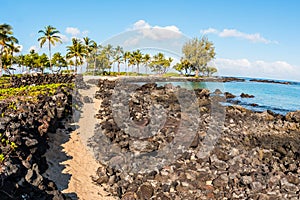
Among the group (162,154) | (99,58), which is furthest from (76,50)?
(162,154)

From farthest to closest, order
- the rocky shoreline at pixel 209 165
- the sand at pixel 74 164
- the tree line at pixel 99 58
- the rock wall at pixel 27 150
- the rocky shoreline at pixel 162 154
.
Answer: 1. the tree line at pixel 99 58
2. the rocky shoreline at pixel 209 165
3. the sand at pixel 74 164
4. the rocky shoreline at pixel 162 154
5. the rock wall at pixel 27 150

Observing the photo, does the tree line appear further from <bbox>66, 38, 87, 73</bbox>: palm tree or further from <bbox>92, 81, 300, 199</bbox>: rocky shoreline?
<bbox>92, 81, 300, 199</bbox>: rocky shoreline

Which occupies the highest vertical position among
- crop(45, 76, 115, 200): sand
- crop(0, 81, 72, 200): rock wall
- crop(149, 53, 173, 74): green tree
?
crop(149, 53, 173, 74): green tree

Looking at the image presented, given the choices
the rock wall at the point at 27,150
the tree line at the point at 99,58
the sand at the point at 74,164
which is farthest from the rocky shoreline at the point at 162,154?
the tree line at the point at 99,58

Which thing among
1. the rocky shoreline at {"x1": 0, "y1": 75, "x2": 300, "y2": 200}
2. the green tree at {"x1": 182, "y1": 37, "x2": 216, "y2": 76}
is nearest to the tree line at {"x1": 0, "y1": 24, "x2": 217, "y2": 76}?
the green tree at {"x1": 182, "y1": 37, "x2": 216, "y2": 76}

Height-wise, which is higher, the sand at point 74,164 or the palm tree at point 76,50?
the palm tree at point 76,50

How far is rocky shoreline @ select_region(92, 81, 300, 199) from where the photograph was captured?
13.8 m

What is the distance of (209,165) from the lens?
16406 mm

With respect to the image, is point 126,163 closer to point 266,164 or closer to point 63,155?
point 63,155

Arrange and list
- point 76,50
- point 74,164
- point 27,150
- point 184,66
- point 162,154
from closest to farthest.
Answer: point 27,150, point 74,164, point 162,154, point 76,50, point 184,66

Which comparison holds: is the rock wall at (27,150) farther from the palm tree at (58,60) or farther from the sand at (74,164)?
the palm tree at (58,60)

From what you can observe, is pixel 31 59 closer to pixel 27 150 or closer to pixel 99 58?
pixel 99 58

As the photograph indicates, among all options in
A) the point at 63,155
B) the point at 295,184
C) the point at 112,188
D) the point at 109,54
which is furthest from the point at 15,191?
the point at 109,54

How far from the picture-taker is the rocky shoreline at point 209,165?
543 inches
